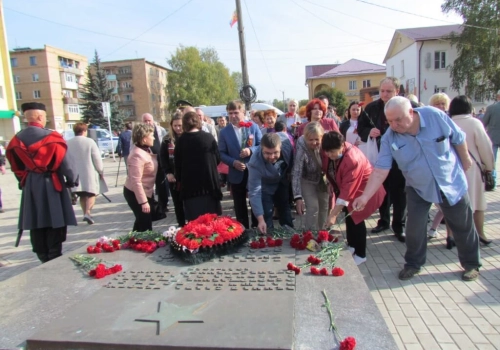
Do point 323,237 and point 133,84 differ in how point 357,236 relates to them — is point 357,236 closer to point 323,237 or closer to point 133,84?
point 323,237

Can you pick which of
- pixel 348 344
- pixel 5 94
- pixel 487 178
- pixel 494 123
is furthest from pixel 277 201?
pixel 5 94

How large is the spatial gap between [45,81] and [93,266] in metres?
55.2

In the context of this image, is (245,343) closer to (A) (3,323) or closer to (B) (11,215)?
(A) (3,323)

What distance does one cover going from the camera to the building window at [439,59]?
32.6 meters

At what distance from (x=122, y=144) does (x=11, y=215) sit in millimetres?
2814

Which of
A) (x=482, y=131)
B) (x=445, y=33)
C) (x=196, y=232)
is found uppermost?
(x=445, y=33)

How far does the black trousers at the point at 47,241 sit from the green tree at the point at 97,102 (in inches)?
1377

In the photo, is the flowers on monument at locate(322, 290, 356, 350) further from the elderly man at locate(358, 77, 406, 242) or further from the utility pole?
the utility pole

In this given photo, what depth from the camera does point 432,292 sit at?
11.1ft

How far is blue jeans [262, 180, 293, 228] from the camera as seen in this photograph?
452 cm

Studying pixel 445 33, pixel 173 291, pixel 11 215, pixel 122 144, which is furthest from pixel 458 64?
pixel 173 291

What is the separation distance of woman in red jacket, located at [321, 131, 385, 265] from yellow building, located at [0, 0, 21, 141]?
31284 mm

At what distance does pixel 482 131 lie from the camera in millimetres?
4129

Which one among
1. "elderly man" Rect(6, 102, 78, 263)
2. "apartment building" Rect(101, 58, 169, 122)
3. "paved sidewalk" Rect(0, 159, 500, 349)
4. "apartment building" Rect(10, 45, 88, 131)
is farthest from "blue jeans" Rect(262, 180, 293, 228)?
"apartment building" Rect(101, 58, 169, 122)
